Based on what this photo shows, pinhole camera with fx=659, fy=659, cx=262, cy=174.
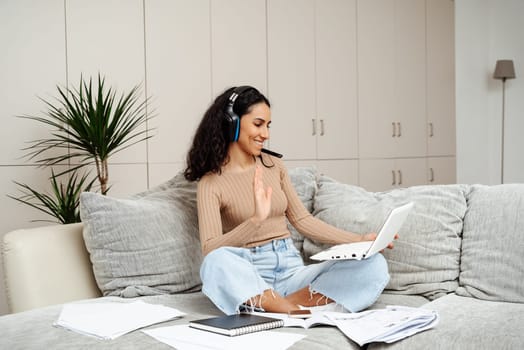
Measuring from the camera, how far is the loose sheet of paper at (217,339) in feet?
5.65

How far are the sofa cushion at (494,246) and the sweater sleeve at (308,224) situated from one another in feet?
1.34

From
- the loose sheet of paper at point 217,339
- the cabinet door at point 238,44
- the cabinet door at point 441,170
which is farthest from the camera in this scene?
the cabinet door at point 441,170

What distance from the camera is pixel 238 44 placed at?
4410 mm

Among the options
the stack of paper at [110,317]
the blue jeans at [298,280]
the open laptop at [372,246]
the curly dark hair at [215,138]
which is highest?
the curly dark hair at [215,138]

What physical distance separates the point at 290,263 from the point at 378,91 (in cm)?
330

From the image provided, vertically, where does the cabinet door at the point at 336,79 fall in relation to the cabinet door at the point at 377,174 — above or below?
above

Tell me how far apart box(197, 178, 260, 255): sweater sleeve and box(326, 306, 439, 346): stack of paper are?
1.35 feet

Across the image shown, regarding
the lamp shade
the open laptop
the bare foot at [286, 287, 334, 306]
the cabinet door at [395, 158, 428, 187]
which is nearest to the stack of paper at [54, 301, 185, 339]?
the bare foot at [286, 287, 334, 306]

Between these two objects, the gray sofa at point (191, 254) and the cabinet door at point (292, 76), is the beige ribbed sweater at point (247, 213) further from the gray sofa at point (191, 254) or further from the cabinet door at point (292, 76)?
the cabinet door at point (292, 76)

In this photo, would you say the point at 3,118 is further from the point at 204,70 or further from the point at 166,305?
the point at 166,305

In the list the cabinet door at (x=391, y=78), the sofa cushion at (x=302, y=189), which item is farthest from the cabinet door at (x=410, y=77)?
the sofa cushion at (x=302, y=189)

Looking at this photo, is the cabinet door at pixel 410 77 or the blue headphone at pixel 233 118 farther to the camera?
the cabinet door at pixel 410 77

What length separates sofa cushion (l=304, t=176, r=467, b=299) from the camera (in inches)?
93.8

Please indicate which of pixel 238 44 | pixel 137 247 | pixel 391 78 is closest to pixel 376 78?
pixel 391 78
